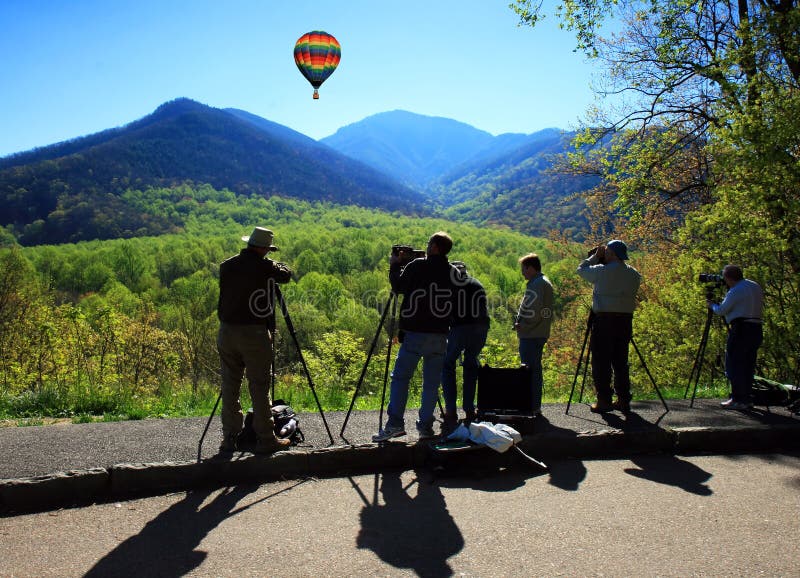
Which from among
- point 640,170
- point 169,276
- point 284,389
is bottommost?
point 169,276

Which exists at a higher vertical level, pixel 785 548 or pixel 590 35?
pixel 590 35

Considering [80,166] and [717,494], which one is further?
[80,166]

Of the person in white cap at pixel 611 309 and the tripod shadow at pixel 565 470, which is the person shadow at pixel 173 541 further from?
the person in white cap at pixel 611 309

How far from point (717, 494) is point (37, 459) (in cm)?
576

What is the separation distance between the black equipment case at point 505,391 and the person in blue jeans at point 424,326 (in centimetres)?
72

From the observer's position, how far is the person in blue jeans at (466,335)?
261 inches

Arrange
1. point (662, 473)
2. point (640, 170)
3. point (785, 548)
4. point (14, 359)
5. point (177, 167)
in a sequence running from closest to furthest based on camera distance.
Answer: point (785, 548) < point (662, 473) < point (640, 170) < point (14, 359) < point (177, 167)

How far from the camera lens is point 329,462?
562 centimetres

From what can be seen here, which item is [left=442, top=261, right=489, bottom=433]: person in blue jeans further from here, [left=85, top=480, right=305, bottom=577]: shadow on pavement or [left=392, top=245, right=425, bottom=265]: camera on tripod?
[left=85, top=480, right=305, bottom=577]: shadow on pavement

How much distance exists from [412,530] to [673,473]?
9.22 ft

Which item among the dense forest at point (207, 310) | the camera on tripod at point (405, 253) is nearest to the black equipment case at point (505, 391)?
the camera on tripod at point (405, 253)

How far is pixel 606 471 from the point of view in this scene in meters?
5.72

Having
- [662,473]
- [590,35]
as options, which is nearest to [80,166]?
[590,35]

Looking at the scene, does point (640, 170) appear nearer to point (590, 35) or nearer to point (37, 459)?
point (590, 35)
